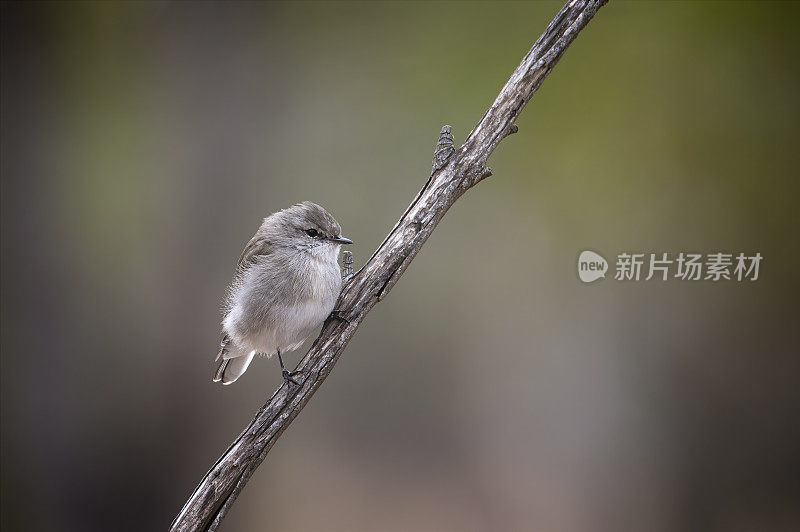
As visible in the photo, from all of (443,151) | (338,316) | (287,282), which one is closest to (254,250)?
(287,282)

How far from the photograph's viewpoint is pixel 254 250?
183 centimetres

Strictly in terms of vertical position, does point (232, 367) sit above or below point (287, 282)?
below

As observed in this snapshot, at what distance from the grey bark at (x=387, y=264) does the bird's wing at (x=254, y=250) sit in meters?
0.29

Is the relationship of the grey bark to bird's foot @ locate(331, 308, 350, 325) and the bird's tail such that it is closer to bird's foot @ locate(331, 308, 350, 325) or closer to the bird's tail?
bird's foot @ locate(331, 308, 350, 325)

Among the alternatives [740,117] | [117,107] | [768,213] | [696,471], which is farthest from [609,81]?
[117,107]

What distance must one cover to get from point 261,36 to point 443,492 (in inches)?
72.9

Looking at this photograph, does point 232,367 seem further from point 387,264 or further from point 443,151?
point 443,151

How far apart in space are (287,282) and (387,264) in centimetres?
28

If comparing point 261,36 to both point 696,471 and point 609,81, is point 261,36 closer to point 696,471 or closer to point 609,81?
point 609,81

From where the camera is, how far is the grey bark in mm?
1597

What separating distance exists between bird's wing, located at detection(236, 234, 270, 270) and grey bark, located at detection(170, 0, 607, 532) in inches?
11.6

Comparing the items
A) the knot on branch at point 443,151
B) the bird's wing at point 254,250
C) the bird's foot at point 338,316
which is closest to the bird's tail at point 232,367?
the bird's wing at point 254,250

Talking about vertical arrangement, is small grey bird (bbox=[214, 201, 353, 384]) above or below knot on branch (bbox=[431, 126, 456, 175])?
below

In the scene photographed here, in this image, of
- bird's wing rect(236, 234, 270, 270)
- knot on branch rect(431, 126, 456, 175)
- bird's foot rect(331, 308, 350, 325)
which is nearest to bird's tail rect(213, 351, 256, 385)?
bird's wing rect(236, 234, 270, 270)
